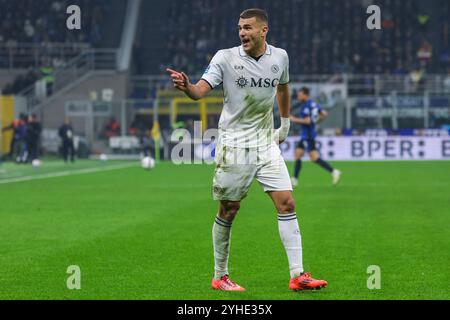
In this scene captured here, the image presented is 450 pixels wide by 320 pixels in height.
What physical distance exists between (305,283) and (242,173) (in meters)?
1.16

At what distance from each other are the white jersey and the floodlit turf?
1414 mm

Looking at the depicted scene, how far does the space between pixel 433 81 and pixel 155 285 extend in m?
40.8

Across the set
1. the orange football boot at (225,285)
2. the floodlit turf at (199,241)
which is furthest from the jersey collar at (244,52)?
the floodlit turf at (199,241)

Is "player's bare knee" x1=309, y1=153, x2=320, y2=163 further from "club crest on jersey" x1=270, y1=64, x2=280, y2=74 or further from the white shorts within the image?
"club crest on jersey" x1=270, y1=64, x2=280, y2=74

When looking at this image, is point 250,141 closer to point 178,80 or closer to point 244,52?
point 244,52

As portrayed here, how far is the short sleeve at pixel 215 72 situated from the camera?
9.76 m

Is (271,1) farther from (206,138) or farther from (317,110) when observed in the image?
(317,110)

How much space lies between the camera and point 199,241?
1441 centimetres

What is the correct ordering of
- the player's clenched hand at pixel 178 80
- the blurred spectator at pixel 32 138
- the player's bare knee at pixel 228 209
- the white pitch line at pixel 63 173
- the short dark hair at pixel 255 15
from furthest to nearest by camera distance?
the blurred spectator at pixel 32 138 < the white pitch line at pixel 63 173 < the player's bare knee at pixel 228 209 < the short dark hair at pixel 255 15 < the player's clenched hand at pixel 178 80

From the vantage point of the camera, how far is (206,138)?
45.4 m

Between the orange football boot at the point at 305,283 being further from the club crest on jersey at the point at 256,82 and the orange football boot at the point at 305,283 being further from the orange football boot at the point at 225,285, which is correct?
the club crest on jersey at the point at 256,82

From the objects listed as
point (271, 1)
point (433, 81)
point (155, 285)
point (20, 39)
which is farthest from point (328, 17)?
point (155, 285)

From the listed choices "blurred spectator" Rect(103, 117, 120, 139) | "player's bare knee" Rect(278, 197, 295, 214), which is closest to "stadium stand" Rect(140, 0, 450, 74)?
"blurred spectator" Rect(103, 117, 120, 139)

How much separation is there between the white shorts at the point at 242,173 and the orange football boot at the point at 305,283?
829mm
